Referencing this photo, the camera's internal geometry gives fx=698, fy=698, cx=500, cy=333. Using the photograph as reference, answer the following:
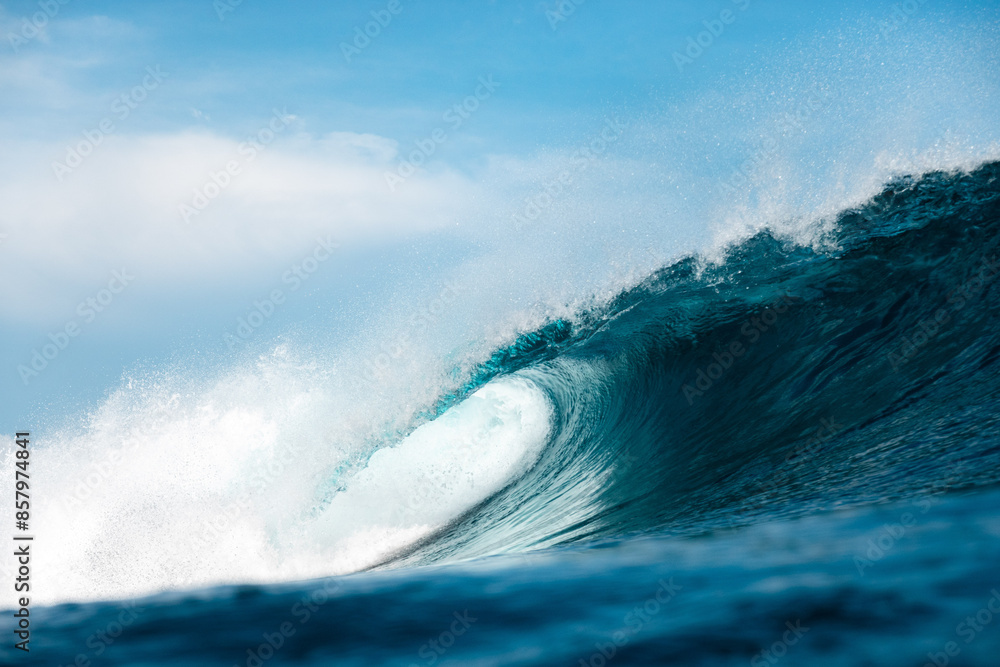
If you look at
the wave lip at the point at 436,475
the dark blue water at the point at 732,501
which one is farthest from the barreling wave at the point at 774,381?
the wave lip at the point at 436,475

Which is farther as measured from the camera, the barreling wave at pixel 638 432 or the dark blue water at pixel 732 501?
the barreling wave at pixel 638 432

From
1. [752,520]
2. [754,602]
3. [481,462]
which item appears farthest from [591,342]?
[754,602]

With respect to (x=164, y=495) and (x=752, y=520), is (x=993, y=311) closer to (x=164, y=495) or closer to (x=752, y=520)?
(x=752, y=520)

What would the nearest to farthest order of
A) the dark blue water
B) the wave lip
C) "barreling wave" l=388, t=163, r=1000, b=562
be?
the dark blue water < "barreling wave" l=388, t=163, r=1000, b=562 < the wave lip

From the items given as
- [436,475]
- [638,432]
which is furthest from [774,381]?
[436,475]

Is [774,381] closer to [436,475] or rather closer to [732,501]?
[732,501]

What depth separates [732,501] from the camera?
12.9 ft

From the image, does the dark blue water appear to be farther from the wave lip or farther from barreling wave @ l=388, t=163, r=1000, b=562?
the wave lip

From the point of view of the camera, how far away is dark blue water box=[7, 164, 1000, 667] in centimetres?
180

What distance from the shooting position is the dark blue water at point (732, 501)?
1.80m

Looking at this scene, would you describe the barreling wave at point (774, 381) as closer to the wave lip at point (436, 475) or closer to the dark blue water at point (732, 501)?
the dark blue water at point (732, 501)

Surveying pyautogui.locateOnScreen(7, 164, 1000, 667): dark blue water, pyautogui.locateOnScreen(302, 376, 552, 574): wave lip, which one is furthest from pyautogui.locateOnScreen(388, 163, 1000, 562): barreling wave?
pyautogui.locateOnScreen(302, 376, 552, 574): wave lip

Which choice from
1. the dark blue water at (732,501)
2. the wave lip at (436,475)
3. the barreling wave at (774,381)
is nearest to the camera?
the dark blue water at (732,501)

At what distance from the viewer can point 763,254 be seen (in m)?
8.51
